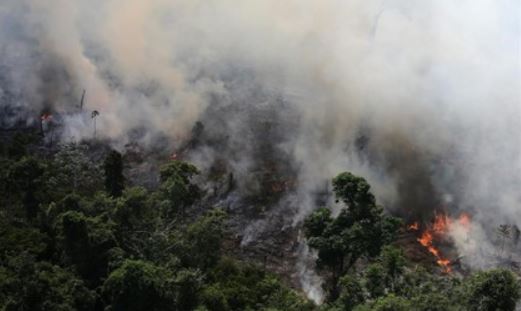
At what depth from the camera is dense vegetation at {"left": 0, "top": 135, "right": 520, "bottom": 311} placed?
2093 inches

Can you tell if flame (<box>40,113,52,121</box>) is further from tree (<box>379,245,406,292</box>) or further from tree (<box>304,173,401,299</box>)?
tree (<box>379,245,406,292</box>)

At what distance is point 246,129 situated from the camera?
9088cm

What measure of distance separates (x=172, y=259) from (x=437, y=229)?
28.4 m

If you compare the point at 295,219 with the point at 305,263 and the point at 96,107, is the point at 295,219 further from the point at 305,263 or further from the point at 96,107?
the point at 96,107

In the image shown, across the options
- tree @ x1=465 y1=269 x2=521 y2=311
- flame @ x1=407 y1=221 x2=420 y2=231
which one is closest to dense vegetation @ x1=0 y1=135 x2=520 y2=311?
tree @ x1=465 y1=269 x2=521 y2=311

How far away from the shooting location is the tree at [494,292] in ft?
157

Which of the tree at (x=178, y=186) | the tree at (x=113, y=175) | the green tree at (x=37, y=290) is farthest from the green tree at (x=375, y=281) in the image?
the tree at (x=113, y=175)

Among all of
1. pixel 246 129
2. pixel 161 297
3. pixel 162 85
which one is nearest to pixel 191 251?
pixel 161 297

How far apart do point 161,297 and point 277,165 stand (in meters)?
32.1

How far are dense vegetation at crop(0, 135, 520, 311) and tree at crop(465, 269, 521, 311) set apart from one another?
0.20 feet

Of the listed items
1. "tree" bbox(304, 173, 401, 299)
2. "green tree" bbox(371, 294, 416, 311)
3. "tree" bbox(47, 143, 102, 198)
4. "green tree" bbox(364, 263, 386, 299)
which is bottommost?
"green tree" bbox(371, 294, 416, 311)

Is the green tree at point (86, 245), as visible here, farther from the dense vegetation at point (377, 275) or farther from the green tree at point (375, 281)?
the green tree at point (375, 281)

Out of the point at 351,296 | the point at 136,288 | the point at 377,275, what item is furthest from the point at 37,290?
the point at 377,275

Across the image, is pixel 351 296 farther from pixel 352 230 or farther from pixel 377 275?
pixel 352 230
